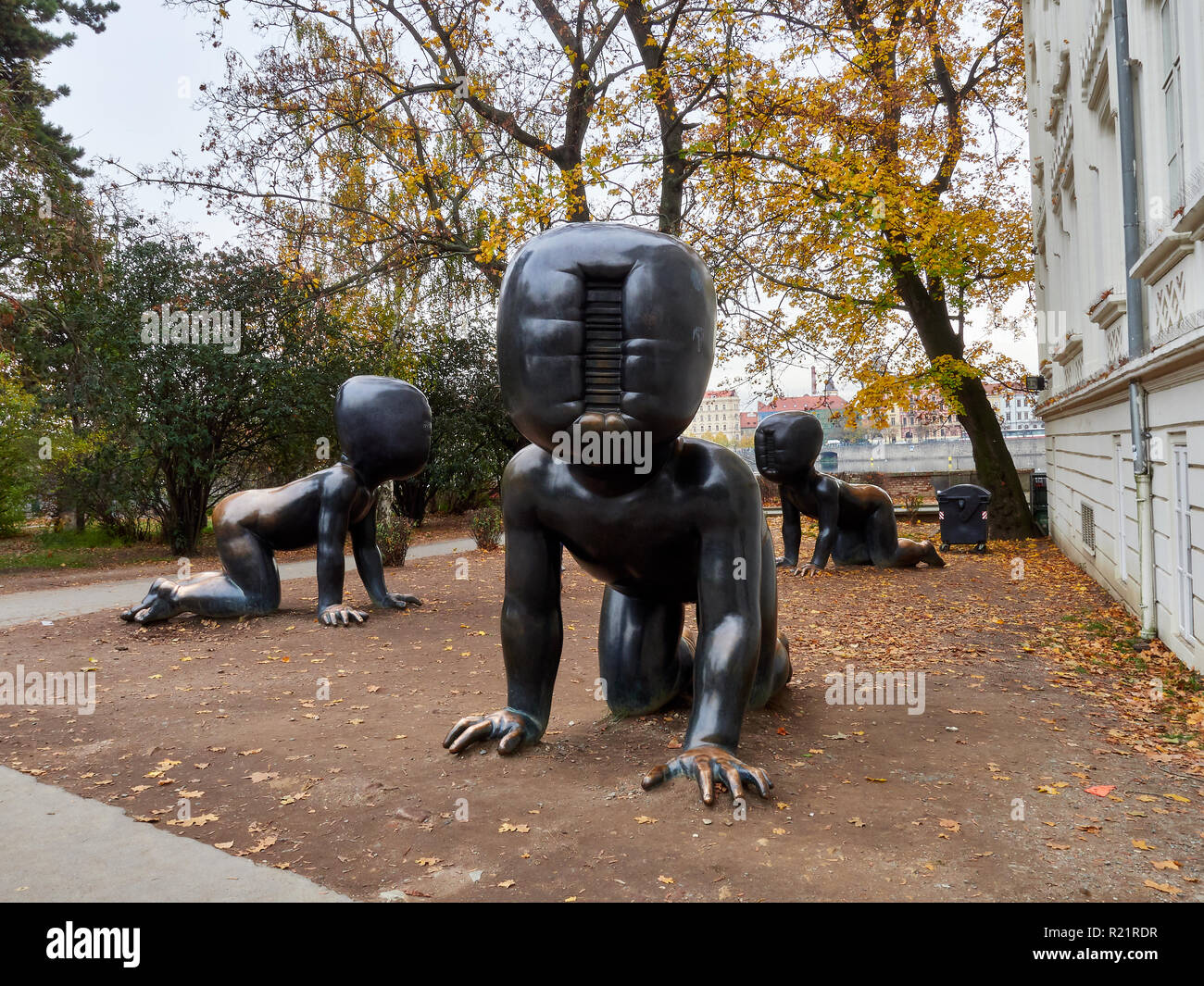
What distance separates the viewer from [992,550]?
1423 centimetres

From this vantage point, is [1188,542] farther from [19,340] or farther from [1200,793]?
[19,340]

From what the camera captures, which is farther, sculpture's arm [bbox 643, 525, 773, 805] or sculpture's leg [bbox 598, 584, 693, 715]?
sculpture's leg [bbox 598, 584, 693, 715]

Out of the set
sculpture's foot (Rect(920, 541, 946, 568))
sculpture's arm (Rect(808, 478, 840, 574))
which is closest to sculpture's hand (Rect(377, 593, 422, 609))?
sculpture's arm (Rect(808, 478, 840, 574))

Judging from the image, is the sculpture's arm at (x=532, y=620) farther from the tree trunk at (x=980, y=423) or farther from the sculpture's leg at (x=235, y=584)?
the tree trunk at (x=980, y=423)

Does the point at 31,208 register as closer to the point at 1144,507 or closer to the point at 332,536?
the point at 332,536

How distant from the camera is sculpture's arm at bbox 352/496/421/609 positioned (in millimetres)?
8703

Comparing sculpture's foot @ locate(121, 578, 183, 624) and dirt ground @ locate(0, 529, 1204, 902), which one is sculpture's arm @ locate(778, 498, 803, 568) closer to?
dirt ground @ locate(0, 529, 1204, 902)

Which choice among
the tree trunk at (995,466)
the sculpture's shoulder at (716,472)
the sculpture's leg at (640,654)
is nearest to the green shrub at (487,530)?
the tree trunk at (995,466)

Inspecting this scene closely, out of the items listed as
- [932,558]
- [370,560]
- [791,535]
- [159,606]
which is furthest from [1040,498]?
[159,606]

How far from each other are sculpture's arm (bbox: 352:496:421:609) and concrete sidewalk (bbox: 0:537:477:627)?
2.13m

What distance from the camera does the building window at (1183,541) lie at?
5840 mm

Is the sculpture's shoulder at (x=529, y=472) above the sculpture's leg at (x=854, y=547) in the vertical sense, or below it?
above

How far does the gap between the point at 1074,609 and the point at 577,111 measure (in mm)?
9465

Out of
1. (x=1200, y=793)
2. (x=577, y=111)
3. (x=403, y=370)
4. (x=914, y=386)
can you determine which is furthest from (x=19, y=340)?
(x=1200, y=793)
